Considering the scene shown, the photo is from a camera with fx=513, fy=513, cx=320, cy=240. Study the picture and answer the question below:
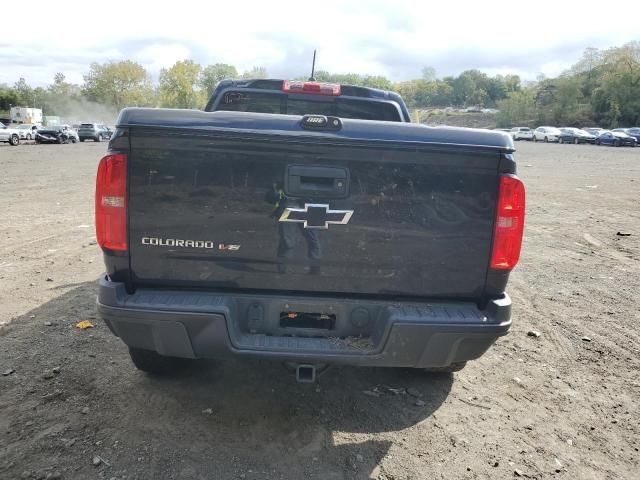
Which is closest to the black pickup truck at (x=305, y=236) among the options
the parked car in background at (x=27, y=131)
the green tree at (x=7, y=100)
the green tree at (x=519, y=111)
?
the parked car in background at (x=27, y=131)

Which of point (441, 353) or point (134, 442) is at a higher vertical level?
point (441, 353)

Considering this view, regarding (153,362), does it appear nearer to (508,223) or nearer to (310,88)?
(508,223)

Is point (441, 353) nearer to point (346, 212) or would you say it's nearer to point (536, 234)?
point (346, 212)

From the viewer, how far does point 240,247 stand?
8.95 ft

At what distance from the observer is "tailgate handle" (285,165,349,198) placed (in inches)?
104

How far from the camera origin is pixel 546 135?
58.9m

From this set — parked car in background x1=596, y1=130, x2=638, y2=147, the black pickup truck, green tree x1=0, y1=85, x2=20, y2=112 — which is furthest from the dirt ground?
green tree x1=0, y1=85, x2=20, y2=112

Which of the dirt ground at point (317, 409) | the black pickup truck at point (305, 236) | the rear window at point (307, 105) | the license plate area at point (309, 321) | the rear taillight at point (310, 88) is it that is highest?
the rear taillight at point (310, 88)

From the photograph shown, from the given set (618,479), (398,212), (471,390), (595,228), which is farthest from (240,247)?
(595,228)

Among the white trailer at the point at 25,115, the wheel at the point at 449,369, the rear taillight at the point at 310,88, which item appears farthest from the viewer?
the white trailer at the point at 25,115

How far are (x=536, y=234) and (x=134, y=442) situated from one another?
25.8ft

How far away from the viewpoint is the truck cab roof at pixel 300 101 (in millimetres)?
4656

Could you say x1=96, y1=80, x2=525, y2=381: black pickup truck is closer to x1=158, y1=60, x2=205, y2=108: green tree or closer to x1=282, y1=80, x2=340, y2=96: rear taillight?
x1=282, y1=80, x2=340, y2=96: rear taillight

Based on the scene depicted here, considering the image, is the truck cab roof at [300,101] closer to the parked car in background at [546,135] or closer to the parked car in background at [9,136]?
the parked car in background at [9,136]
